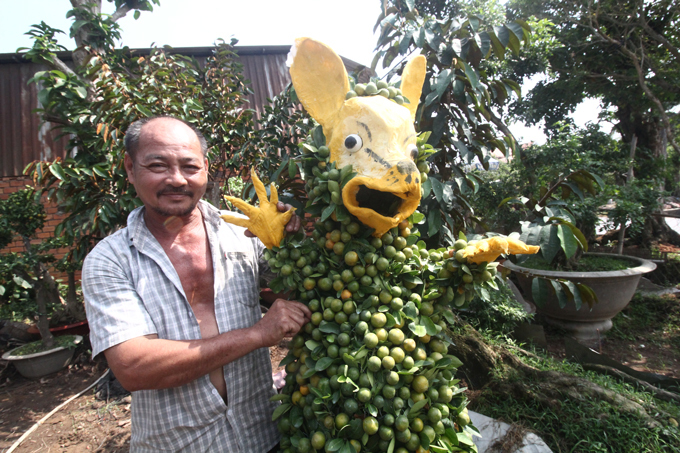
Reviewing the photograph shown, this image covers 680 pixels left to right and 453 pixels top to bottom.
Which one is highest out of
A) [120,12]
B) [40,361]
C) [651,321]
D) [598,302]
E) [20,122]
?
[120,12]

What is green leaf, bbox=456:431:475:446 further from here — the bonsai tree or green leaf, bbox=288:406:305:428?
the bonsai tree

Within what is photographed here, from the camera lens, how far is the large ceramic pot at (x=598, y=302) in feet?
13.1

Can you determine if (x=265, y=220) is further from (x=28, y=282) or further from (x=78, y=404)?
(x=28, y=282)

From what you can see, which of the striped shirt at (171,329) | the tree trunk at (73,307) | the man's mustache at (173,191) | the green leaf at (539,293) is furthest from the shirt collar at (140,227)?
the tree trunk at (73,307)

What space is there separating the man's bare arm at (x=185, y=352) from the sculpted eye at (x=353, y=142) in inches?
25.1

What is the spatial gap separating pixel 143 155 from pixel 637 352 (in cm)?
539

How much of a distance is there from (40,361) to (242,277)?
4.20 meters

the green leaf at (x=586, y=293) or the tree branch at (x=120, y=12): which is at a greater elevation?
the tree branch at (x=120, y=12)

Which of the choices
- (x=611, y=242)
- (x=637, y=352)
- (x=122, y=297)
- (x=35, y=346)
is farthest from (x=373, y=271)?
(x=611, y=242)

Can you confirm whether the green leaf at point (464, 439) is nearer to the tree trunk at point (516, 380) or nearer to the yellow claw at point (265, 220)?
the tree trunk at point (516, 380)

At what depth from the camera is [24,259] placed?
3924 mm

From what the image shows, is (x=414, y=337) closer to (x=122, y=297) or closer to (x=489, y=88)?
(x=122, y=297)

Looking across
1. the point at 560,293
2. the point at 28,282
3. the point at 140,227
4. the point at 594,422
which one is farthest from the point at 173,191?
the point at 28,282

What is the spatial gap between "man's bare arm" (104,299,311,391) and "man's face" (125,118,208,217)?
1.72 feet
